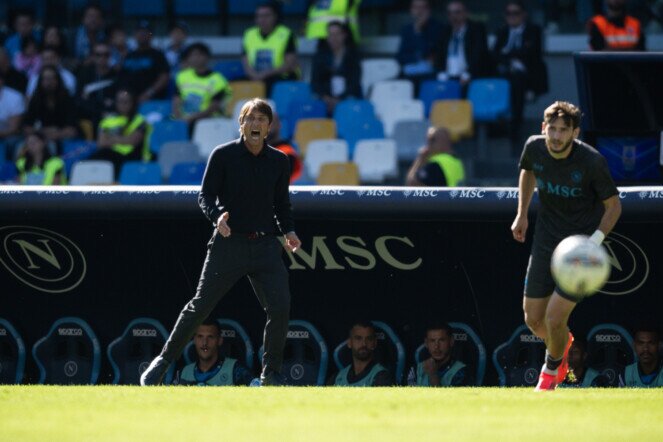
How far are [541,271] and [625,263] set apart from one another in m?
1.63

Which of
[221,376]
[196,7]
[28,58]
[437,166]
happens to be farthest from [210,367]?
[196,7]

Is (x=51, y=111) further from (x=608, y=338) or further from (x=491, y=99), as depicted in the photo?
(x=608, y=338)

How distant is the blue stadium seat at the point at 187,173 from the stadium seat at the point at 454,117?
8.41 feet

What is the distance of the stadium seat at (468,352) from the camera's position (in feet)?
33.2

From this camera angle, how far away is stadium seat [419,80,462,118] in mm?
16234

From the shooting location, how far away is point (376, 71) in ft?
57.7

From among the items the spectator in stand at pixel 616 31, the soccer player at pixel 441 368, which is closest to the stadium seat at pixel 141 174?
the spectator in stand at pixel 616 31

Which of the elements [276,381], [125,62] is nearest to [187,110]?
[125,62]

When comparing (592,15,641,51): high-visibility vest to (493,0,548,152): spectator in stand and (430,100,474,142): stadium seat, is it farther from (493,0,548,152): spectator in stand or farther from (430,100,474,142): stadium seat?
(430,100,474,142): stadium seat

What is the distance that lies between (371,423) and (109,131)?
10.0m

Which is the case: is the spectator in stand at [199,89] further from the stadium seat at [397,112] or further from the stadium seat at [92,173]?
the stadium seat at [397,112]

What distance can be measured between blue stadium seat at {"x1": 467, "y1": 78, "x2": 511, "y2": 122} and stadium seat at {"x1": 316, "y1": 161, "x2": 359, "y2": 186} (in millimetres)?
1745

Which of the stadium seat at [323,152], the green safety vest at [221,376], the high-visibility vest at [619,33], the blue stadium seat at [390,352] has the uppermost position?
the high-visibility vest at [619,33]

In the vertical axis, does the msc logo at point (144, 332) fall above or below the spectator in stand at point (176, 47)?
below
